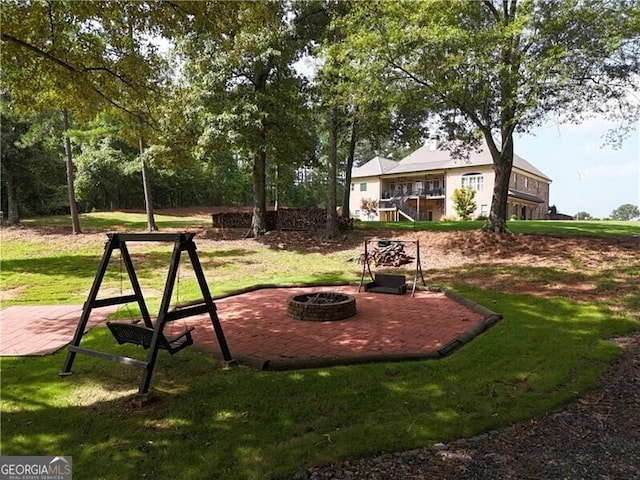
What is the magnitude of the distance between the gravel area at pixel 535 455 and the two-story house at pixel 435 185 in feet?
98.5

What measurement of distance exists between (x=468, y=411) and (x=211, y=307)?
2756mm

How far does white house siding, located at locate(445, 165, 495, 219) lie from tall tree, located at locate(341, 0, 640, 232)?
18.9 meters

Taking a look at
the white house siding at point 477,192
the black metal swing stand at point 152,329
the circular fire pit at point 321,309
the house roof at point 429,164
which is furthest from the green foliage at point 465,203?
the black metal swing stand at point 152,329

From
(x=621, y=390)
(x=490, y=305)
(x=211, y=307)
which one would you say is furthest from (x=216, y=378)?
(x=490, y=305)

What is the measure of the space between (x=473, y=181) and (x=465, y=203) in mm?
3077

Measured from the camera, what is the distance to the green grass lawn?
3.00 m

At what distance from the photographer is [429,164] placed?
118 feet

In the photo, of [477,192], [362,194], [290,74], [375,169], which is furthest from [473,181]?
[290,74]

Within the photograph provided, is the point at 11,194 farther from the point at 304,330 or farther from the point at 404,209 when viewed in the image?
the point at 404,209

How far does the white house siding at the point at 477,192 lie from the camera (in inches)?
1257

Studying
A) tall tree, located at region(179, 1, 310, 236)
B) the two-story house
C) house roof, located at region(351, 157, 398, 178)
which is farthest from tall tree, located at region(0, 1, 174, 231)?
house roof, located at region(351, 157, 398, 178)

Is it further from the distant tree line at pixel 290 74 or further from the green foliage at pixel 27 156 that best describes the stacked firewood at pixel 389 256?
the green foliage at pixel 27 156

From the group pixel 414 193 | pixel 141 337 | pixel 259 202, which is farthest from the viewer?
pixel 414 193

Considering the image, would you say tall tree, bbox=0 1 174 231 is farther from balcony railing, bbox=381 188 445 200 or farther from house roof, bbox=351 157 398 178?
house roof, bbox=351 157 398 178
